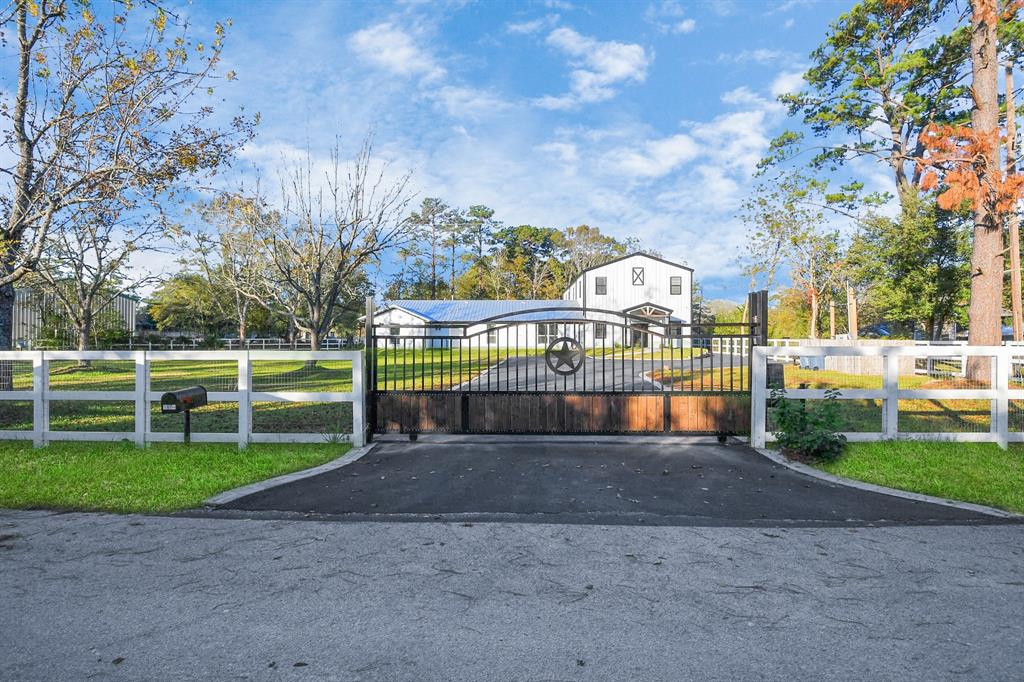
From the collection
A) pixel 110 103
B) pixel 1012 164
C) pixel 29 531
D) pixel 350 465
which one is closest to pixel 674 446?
pixel 350 465

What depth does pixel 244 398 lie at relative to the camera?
22.6 feet

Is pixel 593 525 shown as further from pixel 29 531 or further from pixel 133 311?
pixel 133 311

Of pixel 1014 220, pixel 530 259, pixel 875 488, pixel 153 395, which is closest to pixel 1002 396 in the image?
pixel 875 488

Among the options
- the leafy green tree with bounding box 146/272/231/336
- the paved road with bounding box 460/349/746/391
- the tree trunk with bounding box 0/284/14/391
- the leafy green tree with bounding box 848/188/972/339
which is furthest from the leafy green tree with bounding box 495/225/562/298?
the tree trunk with bounding box 0/284/14/391

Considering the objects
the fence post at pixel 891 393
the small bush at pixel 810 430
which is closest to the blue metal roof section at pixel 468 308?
the fence post at pixel 891 393

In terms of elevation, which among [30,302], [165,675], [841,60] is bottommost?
[165,675]

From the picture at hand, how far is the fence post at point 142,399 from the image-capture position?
7.02 m

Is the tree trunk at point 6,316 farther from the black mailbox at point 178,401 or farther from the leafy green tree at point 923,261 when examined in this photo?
the leafy green tree at point 923,261

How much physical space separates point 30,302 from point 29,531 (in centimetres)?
3689

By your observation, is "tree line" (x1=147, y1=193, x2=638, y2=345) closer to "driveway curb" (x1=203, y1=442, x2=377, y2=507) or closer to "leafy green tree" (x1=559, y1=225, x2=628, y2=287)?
"leafy green tree" (x1=559, y1=225, x2=628, y2=287)

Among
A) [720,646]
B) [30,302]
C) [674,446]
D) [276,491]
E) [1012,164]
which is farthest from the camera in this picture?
[30,302]

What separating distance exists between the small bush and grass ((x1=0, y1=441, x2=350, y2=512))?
5.59 m

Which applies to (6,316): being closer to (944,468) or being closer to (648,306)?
(944,468)

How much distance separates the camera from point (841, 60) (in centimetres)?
2209
